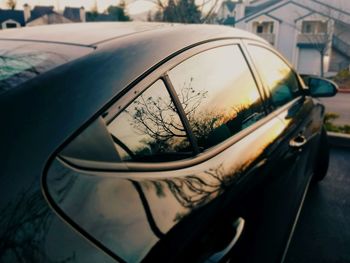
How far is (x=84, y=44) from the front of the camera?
1.41 meters

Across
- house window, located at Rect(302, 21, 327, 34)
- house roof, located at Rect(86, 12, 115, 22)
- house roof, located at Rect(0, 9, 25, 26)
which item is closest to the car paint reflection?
house window, located at Rect(302, 21, 327, 34)

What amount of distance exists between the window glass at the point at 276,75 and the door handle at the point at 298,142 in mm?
265

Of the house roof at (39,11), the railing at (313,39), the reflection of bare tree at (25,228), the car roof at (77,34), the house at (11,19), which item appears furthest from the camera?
the house roof at (39,11)

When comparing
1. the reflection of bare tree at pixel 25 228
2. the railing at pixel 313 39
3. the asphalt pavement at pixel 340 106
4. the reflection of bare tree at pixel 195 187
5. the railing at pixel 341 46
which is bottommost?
the asphalt pavement at pixel 340 106

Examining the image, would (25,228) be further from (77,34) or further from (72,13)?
(72,13)

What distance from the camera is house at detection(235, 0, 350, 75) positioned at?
112 feet

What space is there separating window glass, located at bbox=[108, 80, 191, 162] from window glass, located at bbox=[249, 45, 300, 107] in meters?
1.13

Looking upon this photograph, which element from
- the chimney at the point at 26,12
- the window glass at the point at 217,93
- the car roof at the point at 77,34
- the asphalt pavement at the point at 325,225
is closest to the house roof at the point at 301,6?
the chimney at the point at 26,12

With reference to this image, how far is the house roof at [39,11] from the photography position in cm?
4356

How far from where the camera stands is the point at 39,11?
148ft

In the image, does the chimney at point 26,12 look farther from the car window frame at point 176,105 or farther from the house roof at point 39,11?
the car window frame at point 176,105

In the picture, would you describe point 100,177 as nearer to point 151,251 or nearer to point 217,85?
point 151,251

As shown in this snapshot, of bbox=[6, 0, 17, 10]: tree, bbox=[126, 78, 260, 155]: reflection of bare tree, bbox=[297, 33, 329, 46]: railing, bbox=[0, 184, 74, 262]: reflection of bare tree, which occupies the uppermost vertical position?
bbox=[6, 0, 17, 10]: tree

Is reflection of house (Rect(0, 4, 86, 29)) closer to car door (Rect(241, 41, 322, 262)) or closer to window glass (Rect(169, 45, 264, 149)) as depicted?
car door (Rect(241, 41, 322, 262))
